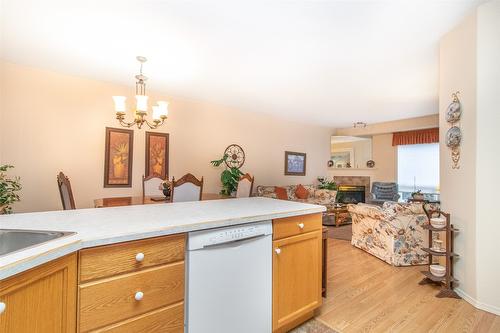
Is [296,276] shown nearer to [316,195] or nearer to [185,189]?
[185,189]

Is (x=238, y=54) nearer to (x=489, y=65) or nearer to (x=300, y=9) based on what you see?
(x=300, y=9)

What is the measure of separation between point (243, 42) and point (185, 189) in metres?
1.76

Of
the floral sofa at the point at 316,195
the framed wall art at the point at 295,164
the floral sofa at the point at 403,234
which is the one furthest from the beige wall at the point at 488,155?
the framed wall art at the point at 295,164

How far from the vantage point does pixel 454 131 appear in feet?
7.38

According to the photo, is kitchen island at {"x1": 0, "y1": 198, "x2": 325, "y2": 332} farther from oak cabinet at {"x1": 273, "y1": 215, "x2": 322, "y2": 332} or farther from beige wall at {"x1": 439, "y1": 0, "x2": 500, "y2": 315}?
beige wall at {"x1": 439, "y1": 0, "x2": 500, "y2": 315}

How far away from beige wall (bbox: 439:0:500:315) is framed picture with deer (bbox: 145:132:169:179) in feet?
12.5

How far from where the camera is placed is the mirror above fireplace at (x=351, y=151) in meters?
7.95

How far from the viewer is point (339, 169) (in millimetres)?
7645

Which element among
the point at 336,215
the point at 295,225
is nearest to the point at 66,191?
the point at 295,225

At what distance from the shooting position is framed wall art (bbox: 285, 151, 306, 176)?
611 centimetres

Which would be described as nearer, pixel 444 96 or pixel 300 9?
pixel 300 9

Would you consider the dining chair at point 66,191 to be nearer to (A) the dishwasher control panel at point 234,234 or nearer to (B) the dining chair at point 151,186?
(B) the dining chair at point 151,186

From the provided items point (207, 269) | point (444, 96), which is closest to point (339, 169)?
point (444, 96)

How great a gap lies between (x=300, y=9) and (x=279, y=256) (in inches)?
77.1
